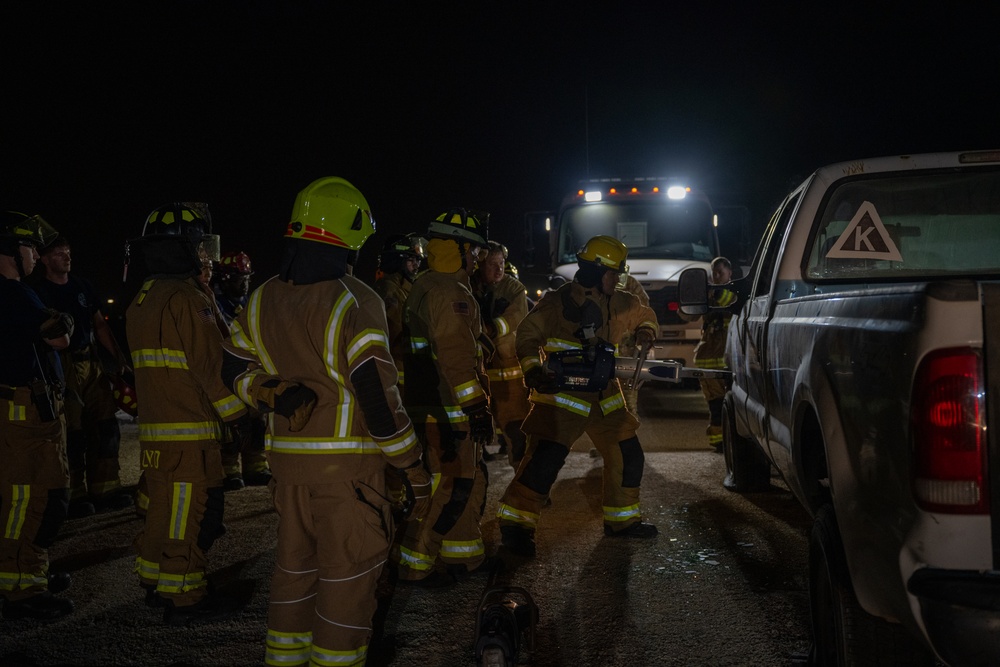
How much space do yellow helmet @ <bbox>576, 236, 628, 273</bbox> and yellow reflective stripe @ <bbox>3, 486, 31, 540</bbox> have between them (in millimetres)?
3430

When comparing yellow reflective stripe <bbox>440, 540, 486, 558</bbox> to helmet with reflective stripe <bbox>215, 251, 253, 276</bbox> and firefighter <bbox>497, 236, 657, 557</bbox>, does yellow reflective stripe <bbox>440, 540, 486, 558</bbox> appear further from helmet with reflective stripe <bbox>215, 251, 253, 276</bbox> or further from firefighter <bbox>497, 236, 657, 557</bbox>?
helmet with reflective stripe <bbox>215, 251, 253, 276</bbox>

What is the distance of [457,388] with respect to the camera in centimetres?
456

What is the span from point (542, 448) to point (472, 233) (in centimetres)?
142

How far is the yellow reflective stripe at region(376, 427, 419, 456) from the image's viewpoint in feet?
10.2

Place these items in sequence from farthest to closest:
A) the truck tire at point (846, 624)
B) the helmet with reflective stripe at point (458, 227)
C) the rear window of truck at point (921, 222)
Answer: the helmet with reflective stripe at point (458, 227) < the rear window of truck at point (921, 222) < the truck tire at point (846, 624)

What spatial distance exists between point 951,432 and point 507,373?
5.19 metres

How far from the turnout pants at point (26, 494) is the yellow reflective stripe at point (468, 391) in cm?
221

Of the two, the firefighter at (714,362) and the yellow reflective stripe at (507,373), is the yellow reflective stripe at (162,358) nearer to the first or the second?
the yellow reflective stripe at (507,373)

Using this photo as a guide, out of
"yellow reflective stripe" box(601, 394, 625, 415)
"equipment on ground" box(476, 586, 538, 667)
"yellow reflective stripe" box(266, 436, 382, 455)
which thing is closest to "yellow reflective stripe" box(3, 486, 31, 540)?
"yellow reflective stripe" box(266, 436, 382, 455)

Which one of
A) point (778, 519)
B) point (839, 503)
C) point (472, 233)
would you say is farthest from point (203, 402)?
point (778, 519)

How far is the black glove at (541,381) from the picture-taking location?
16.8ft

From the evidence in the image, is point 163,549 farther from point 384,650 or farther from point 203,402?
point 384,650


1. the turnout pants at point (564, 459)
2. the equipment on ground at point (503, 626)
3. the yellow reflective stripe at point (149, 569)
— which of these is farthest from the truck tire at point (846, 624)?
the yellow reflective stripe at point (149, 569)

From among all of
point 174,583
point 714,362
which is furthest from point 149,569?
point 714,362
